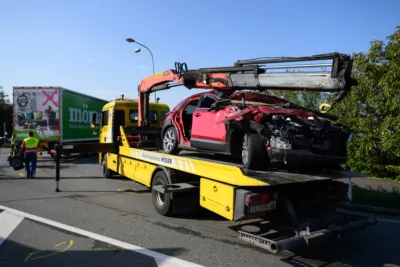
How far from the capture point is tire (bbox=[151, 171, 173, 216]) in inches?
265

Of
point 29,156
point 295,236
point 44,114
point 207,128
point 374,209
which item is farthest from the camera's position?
point 44,114

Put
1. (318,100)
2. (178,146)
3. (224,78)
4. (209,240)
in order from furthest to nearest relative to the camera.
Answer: (318,100) < (178,146) < (224,78) < (209,240)

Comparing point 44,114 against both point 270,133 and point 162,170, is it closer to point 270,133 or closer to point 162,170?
point 162,170

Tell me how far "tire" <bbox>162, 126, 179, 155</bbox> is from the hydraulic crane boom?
44.7 inches

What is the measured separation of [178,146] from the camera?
7.89m

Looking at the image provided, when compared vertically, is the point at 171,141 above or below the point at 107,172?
above

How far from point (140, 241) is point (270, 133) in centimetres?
262

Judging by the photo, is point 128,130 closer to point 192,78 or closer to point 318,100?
point 192,78

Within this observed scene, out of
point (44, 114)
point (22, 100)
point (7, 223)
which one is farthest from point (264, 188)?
point (22, 100)

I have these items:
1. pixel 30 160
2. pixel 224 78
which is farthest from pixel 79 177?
pixel 224 78

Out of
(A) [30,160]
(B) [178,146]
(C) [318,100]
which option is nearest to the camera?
(B) [178,146]

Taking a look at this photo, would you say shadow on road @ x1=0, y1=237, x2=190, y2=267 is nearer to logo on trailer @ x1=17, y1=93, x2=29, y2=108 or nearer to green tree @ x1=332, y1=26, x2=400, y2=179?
green tree @ x1=332, y1=26, x2=400, y2=179

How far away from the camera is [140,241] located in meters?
5.37

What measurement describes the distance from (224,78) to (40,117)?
1389 cm
